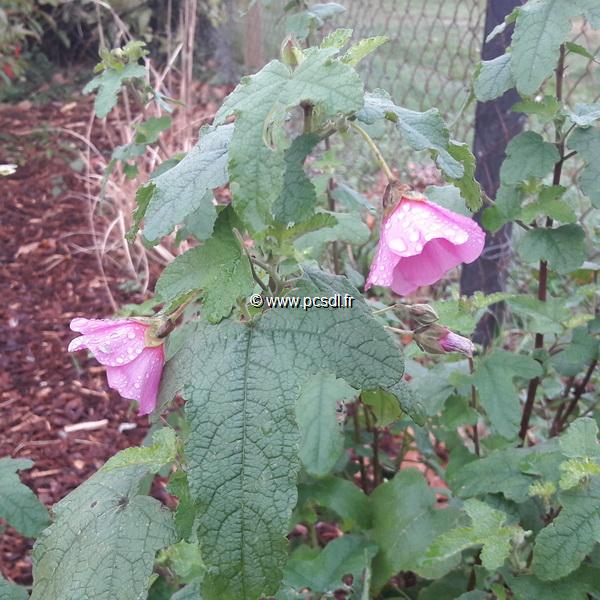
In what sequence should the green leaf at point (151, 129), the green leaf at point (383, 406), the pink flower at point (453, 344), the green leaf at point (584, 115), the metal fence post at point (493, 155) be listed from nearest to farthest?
1. the pink flower at point (453, 344)
2. the green leaf at point (383, 406)
3. the green leaf at point (584, 115)
4. the green leaf at point (151, 129)
5. the metal fence post at point (493, 155)

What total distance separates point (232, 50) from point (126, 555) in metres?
4.31

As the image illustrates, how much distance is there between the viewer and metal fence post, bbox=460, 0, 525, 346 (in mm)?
1890

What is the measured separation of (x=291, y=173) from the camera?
77 cm

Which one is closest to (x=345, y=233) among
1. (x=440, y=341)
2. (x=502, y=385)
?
(x=502, y=385)

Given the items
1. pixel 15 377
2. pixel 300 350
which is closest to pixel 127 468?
pixel 300 350

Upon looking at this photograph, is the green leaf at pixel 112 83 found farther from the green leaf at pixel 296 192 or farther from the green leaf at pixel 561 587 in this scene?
the green leaf at pixel 561 587

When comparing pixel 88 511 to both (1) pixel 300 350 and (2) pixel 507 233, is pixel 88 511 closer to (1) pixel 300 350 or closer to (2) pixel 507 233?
(1) pixel 300 350

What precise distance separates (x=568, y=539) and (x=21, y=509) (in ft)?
2.58

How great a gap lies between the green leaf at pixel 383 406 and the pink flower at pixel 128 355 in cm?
32

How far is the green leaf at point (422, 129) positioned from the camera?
29.5 inches

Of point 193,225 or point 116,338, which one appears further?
point 193,225

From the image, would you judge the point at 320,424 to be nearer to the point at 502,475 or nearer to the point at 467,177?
the point at 502,475

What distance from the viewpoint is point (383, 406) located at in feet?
3.41

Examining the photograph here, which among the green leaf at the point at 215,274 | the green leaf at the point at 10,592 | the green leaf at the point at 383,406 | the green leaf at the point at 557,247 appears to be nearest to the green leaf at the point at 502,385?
the green leaf at the point at 557,247
